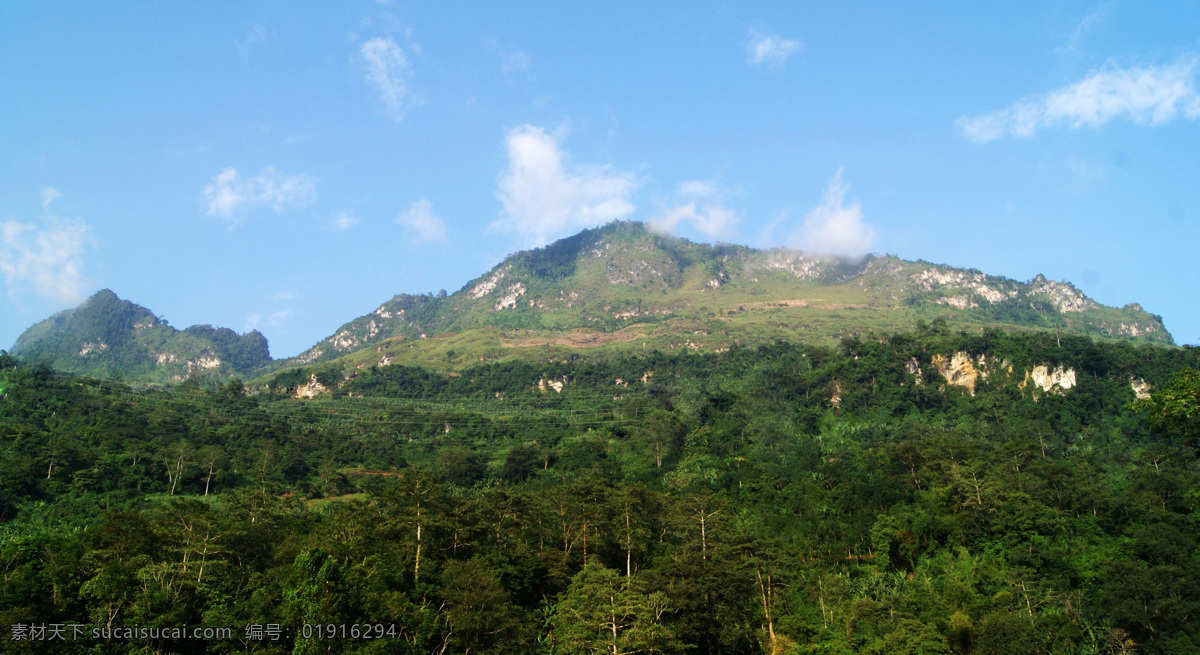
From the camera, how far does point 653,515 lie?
4903cm

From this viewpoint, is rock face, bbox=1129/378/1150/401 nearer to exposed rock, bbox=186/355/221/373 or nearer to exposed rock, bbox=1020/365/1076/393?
exposed rock, bbox=1020/365/1076/393

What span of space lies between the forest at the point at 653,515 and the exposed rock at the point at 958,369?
24.8 inches

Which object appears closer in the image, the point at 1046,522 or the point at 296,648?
the point at 296,648

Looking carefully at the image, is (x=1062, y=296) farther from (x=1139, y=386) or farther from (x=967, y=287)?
(x=1139, y=386)

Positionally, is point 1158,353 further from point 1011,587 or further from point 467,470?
point 467,470

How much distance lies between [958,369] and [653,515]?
206 feet

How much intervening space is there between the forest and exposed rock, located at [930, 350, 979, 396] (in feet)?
2.07

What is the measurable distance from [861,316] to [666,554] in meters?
142

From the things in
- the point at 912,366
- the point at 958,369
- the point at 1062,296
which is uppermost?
the point at 1062,296

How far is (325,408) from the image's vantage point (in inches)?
4341

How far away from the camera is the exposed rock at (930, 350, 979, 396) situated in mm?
93312

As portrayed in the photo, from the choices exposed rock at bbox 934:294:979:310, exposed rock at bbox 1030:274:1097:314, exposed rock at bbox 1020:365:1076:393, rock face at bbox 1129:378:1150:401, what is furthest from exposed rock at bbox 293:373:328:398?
exposed rock at bbox 1030:274:1097:314

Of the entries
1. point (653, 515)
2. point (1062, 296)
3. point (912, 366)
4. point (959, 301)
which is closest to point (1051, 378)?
point (912, 366)

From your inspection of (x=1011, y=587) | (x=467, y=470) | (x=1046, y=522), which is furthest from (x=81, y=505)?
(x=1046, y=522)
